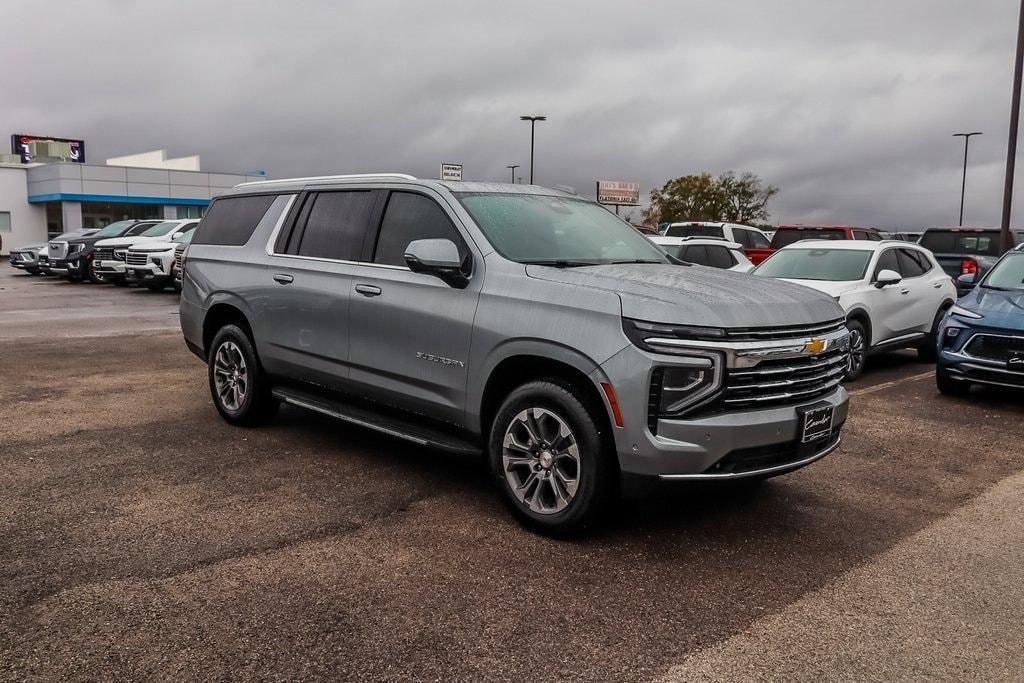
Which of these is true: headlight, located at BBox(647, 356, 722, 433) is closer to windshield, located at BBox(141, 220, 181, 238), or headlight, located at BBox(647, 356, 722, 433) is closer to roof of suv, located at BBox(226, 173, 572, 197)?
roof of suv, located at BBox(226, 173, 572, 197)

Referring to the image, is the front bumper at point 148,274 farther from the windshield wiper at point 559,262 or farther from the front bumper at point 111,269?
the windshield wiper at point 559,262

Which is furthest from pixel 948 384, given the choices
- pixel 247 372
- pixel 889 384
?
pixel 247 372

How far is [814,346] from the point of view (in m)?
4.24

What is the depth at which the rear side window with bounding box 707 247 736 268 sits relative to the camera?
14.7 m

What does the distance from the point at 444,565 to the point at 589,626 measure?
860mm

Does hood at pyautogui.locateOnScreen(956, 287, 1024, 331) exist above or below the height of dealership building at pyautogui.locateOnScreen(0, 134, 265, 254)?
below

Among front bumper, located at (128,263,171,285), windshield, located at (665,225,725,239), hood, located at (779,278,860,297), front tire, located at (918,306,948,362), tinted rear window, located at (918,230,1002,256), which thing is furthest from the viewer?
front bumper, located at (128,263,171,285)

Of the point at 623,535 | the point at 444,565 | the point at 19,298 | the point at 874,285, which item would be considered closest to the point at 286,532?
the point at 444,565

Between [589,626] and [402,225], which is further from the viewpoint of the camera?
[402,225]

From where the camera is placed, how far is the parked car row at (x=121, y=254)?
67.1ft

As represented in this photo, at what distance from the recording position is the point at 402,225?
5.28 meters

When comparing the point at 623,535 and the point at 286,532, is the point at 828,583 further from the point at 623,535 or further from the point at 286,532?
the point at 286,532

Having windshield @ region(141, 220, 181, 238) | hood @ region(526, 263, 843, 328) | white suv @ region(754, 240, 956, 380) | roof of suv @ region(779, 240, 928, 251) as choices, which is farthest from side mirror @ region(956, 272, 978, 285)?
windshield @ region(141, 220, 181, 238)

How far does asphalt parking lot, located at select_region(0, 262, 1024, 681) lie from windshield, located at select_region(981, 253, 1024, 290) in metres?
2.94
